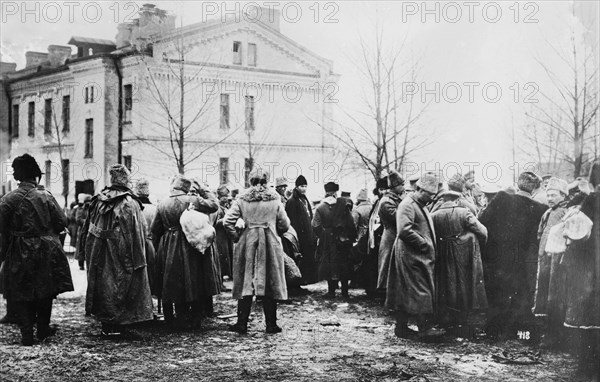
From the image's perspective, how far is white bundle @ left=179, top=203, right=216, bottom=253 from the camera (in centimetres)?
894

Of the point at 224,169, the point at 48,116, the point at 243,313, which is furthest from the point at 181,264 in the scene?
the point at 48,116

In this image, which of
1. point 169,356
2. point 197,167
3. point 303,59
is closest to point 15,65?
point 197,167

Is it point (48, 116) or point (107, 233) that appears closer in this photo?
point (107, 233)

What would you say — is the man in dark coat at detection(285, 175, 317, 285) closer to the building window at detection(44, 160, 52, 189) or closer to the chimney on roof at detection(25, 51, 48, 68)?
the building window at detection(44, 160, 52, 189)

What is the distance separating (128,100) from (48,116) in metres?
6.77

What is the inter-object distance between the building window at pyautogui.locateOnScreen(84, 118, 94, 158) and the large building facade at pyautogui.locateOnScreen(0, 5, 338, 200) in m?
0.05

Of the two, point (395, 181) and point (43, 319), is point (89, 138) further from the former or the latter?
point (395, 181)

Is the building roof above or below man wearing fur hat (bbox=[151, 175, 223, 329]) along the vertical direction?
above

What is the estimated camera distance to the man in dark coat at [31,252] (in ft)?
27.0

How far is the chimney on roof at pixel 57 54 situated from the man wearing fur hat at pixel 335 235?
30.0 m

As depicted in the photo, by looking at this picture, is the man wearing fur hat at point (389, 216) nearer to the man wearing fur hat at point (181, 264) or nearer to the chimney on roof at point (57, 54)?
the man wearing fur hat at point (181, 264)

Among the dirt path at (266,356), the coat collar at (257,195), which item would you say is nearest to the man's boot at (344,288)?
the dirt path at (266,356)

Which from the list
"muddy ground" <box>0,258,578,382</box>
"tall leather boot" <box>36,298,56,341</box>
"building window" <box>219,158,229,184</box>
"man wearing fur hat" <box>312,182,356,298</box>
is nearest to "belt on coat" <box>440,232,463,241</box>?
"muddy ground" <box>0,258,578,382</box>

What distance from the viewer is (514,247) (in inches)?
341
